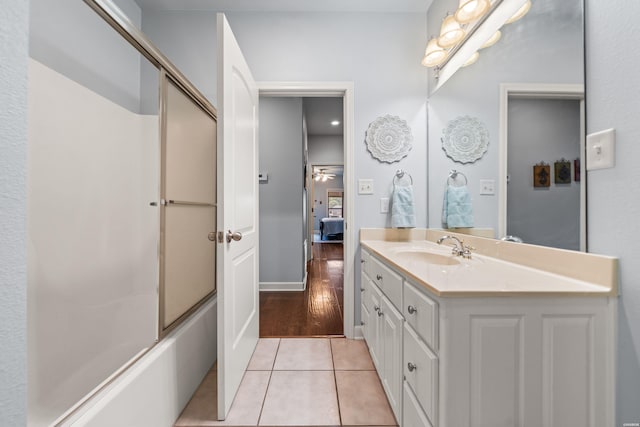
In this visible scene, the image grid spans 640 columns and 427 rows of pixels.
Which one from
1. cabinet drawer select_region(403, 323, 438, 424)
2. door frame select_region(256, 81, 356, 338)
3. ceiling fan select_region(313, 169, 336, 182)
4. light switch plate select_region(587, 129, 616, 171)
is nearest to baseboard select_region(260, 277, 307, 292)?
door frame select_region(256, 81, 356, 338)

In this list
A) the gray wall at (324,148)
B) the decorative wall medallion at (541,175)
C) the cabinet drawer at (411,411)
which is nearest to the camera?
the cabinet drawer at (411,411)

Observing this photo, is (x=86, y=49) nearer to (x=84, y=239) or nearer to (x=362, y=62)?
(x=84, y=239)

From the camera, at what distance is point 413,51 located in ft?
7.04

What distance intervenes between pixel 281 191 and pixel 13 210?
2882 mm

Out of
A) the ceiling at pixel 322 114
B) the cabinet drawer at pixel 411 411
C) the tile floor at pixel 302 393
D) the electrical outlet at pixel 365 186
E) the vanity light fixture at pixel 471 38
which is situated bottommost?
the tile floor at pixel 302 393

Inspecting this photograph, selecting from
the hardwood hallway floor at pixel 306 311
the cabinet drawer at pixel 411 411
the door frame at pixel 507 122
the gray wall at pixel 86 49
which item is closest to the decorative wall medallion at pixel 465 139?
the door frame at pixel 507 122

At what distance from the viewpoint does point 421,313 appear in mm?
946

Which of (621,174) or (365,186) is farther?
(365,186)

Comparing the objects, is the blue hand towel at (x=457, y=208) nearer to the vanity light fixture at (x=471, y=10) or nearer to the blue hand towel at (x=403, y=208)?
the blue hand towel at (x=403, y=208)

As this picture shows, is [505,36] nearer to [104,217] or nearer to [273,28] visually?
[273,28]

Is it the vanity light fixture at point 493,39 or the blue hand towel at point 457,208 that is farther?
the blue hand towel at point 457,208

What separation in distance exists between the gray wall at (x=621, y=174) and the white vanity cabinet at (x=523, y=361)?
0.04 metres

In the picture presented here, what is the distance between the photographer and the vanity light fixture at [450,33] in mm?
1695

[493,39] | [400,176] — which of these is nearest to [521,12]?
[493,39]
